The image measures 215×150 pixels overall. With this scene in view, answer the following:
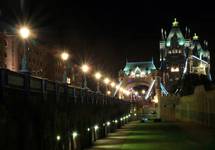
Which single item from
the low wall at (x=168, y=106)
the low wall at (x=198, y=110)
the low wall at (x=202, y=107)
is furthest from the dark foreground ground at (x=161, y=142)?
the low wall at (x=168, y=106)

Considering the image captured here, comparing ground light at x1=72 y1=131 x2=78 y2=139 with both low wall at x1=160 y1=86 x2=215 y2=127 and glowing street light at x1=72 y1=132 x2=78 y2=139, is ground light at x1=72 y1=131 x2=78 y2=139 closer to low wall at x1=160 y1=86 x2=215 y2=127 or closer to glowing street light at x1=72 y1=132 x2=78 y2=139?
glowing street light at x1=72 y1=132 x2=78 y2=139

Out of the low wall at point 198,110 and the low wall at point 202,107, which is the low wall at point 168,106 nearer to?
the low wall at point 198,110

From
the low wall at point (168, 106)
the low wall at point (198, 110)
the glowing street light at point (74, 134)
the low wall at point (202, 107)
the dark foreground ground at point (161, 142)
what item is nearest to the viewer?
the glowing street light at point (74, 134)

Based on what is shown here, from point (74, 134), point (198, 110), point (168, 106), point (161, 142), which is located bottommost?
point (161, 142)

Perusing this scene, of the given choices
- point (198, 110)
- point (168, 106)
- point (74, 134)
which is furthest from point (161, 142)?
point (168, 106)

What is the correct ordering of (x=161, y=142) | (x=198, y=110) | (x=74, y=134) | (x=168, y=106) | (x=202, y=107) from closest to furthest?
1. (x=74, y=134)
2. (x=161, y=142)
3. (x=202, y=107)
4. (x=198, y=110)
5. (x=168, y=106)

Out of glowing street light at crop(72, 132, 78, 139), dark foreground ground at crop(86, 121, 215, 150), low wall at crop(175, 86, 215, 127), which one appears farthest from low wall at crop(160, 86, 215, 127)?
glowing street light at crop(72, 132, 78, 139)

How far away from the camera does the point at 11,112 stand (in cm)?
2091

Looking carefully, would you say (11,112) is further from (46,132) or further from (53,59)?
(53,59)

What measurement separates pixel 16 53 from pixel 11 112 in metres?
45.5

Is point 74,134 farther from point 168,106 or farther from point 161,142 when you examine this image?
point 168,106

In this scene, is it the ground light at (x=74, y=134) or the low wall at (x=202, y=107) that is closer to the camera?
the ground light at (x=74, y=134)

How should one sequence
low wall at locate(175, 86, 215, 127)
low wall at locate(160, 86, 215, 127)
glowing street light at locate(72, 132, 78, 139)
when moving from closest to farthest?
glowing street light at locate(72, 132, 78, 139), low wall at locate(175, 86, 215, 127), low wall at locate(160, 86, 215, 127)

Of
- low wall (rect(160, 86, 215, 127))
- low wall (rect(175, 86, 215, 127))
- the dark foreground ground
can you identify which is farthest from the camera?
low wall (rect(160, 86, 215, 127))
